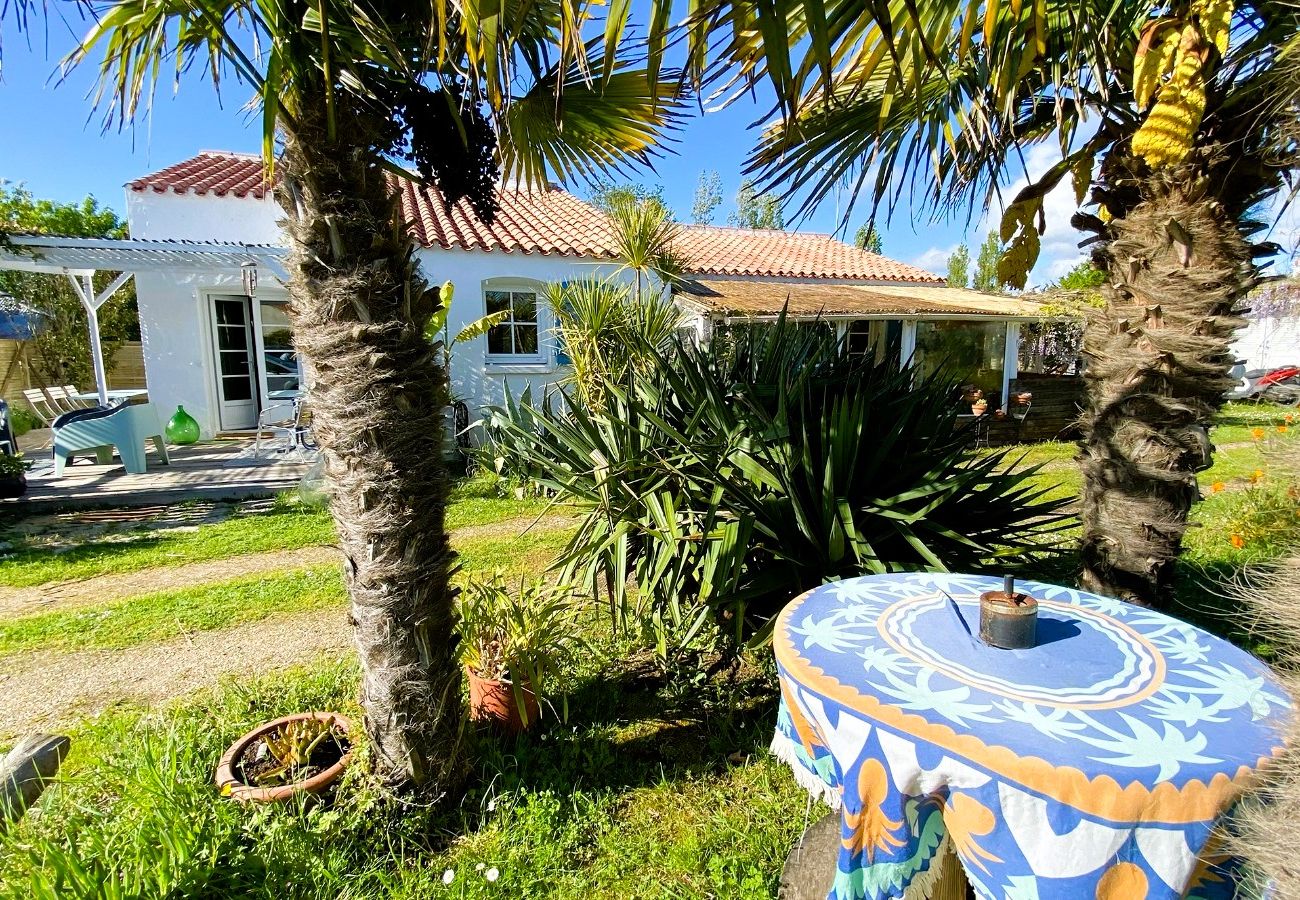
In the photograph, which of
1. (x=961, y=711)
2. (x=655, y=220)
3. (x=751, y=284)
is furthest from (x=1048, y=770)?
(x=751, y=284)

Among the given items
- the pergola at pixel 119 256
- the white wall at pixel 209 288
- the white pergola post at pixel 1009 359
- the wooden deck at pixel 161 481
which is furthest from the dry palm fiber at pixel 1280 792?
the white pergola post at pixel 1009 359

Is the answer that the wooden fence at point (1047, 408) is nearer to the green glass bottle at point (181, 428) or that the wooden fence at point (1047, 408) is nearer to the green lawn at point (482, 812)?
the green lawn at point (482, 812)

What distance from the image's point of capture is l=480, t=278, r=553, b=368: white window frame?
1127cm

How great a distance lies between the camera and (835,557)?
3.04 m

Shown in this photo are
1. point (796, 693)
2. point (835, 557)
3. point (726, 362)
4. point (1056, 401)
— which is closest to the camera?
point (796, 693)

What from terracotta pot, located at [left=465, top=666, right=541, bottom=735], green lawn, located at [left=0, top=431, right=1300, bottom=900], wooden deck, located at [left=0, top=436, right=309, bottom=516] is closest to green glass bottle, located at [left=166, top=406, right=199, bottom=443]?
wooden deck, located at [left=0, top=436, right=309, bottom=516]

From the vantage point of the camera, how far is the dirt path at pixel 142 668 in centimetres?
355

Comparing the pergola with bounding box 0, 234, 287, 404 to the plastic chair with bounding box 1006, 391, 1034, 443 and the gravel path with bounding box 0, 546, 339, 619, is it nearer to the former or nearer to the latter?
the gravel path with bounding box 0, 546, 339, 619

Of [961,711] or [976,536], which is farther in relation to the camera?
[976,536]

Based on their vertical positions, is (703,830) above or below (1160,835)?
below

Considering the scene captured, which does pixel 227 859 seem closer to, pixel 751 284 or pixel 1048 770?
pixel 1048 770

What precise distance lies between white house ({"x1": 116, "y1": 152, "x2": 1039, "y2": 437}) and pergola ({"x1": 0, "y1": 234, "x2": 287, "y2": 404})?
314 mm

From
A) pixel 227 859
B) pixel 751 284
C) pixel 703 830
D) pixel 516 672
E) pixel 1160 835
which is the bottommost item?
pixel 703 830

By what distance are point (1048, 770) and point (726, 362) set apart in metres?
3.34
